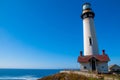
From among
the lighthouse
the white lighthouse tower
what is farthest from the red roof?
the white lighthouse tower

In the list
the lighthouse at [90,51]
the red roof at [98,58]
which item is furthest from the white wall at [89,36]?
the red roof at [98,58]

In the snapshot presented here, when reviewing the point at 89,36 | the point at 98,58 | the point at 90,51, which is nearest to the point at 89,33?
the point at 89,36

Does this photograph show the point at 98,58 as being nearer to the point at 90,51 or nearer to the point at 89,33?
the point at 90,51

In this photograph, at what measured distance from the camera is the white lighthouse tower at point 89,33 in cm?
2555

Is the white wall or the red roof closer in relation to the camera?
the red roof

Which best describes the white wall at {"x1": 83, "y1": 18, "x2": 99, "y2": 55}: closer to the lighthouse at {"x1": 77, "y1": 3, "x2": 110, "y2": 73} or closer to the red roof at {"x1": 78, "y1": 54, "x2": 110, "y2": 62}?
the lighthouse at {"x1": 77, "y1": 3, "x2": 110, "y2": 73}

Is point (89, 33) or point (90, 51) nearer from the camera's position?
point (90, 51)

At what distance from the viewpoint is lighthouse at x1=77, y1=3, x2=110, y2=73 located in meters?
23.3

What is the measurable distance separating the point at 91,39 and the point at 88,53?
2740mm

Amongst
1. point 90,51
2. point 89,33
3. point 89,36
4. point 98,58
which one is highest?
point 89,33

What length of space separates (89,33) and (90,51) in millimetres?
3493

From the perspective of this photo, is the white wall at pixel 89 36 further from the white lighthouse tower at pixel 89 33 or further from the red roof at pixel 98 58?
the red roof at pixel 98 58

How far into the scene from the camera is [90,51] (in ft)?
83.2

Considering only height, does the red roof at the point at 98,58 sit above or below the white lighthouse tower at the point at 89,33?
below
